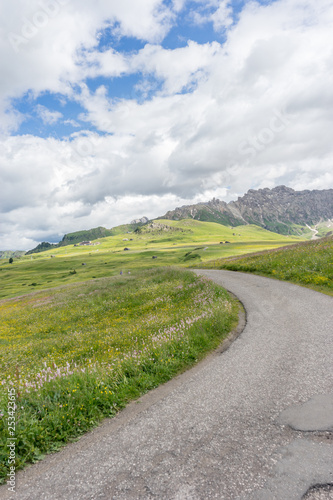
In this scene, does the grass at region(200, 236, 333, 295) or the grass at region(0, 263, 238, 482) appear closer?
the grass at region(0, 263, 238, 482)

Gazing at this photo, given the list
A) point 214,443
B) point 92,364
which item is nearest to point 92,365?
point 92,364

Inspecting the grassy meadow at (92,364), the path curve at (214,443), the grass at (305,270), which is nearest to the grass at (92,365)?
the grassy meadow at (92,364)

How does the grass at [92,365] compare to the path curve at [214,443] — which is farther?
the grass at [92,365]

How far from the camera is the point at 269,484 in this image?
4.20 metres

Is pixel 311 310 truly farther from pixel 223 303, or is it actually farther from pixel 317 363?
pixel 317 363

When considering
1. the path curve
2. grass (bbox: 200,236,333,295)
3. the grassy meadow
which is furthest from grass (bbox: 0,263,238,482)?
grass (bbox: 200,236,333,295)

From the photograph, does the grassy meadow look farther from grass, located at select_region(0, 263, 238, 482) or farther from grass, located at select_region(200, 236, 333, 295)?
grass, located at select_region(200, 236, 333, 295)

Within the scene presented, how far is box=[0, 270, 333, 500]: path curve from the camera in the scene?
4.35m

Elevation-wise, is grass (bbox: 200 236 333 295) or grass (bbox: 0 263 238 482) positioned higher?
grass (bbox: 200 236 333 295)

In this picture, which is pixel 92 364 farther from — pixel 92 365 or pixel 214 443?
pixel 214 443

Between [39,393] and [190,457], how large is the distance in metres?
4.91

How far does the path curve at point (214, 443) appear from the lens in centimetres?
435

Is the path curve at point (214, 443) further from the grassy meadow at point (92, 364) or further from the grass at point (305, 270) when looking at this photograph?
the grass at point (305, 270)

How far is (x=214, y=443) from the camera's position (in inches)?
209
